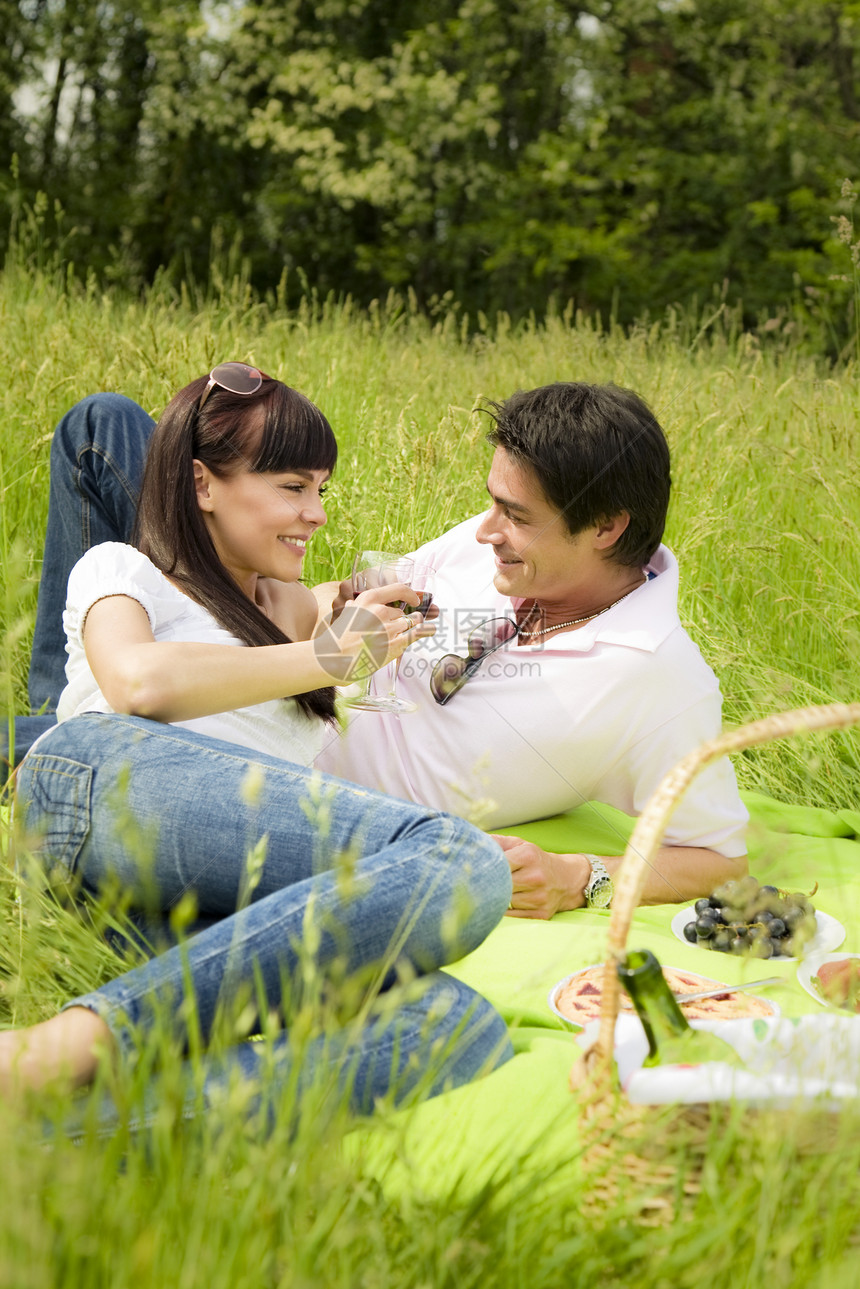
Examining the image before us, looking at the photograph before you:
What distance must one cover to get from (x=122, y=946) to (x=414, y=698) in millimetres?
1189

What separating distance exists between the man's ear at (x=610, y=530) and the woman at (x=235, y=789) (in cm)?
72

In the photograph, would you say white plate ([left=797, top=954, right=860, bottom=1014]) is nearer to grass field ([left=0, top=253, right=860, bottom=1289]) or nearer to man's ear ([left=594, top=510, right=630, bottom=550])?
grass field ([left=0, top=253, right=860, bottom=1289])

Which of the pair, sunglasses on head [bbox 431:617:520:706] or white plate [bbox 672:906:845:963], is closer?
white plate [bbox 672:906:845:963]

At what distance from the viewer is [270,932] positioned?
1.61 m

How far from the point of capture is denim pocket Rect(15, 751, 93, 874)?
193cm

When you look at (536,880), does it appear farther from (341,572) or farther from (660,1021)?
(341,572)

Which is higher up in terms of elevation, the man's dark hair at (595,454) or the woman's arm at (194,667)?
the man's dark hair at (595,454)

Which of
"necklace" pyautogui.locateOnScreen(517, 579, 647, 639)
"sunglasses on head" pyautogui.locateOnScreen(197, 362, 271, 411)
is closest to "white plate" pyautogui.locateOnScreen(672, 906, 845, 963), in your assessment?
"necklace" pyautogui.locateOnScreen(517, 579, 647, 639)

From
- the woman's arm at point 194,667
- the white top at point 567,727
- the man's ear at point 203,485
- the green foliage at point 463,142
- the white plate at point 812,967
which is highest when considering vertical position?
the green foliage at point 463,142

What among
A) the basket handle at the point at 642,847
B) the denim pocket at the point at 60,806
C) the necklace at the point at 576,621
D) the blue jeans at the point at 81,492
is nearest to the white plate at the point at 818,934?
the necklace at the point at 576,621

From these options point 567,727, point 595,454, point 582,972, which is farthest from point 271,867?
point 595,454

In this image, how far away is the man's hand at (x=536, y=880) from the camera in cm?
247

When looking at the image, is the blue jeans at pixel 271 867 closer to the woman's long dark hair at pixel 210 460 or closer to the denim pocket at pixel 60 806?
the denim pocket at pixel 60 806

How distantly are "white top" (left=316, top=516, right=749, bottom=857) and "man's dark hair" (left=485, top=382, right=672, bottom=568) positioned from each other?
19 cm
